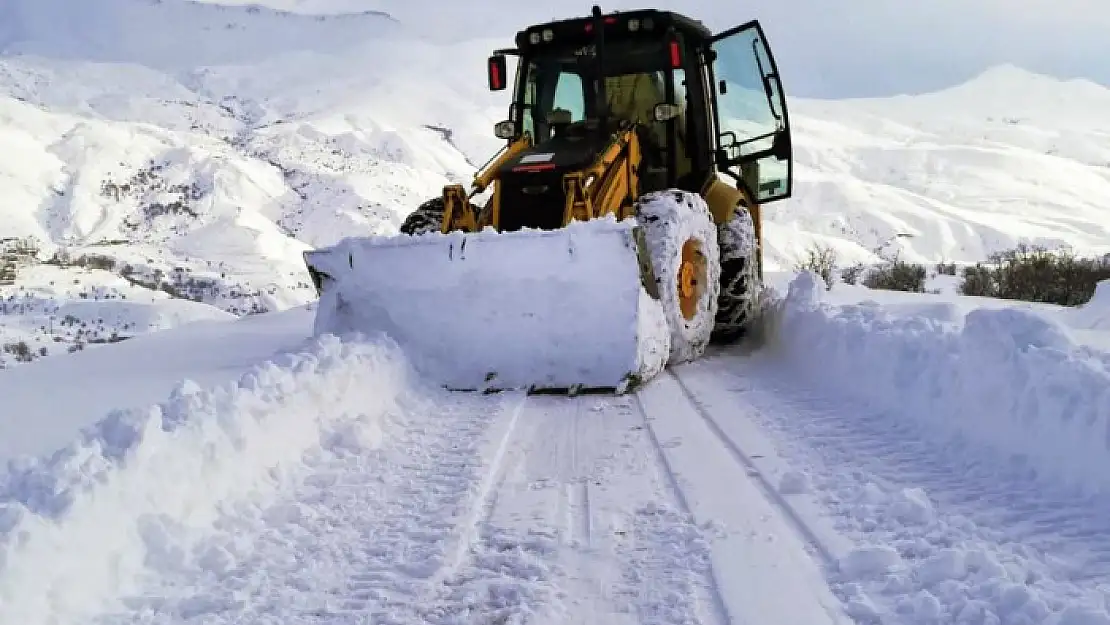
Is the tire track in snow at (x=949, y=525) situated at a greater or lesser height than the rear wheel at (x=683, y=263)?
lesser

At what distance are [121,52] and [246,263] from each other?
105454 millimetres

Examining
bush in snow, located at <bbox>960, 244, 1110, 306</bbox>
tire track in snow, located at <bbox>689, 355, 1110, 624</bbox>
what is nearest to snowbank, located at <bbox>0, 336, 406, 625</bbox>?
tire track in snow, located at <bbox>689, 355, 1110, 624</bbox>

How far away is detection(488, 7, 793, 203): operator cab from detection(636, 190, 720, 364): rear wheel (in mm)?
894

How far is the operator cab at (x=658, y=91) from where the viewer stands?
21.4 ft

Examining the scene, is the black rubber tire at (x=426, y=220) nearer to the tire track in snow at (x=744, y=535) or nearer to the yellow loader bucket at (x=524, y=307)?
the yellow loader bucket at (x=524, y=307)

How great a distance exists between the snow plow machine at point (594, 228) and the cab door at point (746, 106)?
0.01 m

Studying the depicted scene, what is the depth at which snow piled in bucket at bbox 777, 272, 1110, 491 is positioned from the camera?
9.49 feet

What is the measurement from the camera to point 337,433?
3.94m

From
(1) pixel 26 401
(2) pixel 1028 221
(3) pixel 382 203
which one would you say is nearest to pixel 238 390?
(1) pixel 26 401

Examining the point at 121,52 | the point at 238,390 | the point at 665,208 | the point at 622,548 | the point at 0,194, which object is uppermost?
the point at 121,52

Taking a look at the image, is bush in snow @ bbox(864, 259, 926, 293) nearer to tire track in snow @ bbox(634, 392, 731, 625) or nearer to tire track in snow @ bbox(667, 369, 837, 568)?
tire track in snow @ bbox(667, 369, 837, 568)

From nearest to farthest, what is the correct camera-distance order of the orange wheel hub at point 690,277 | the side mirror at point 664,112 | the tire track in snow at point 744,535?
the tire track in snow at point 744,535 < the orange wheel hub at point 690,277 < the side mirror at point 664,112

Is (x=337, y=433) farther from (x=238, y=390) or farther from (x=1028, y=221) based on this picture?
(x=1028, y=221)

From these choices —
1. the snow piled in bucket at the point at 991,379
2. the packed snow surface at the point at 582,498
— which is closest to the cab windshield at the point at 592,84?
the snow piled in bucket at the point at 991,379
